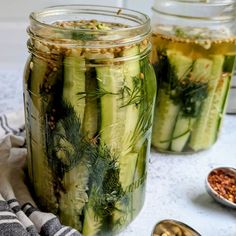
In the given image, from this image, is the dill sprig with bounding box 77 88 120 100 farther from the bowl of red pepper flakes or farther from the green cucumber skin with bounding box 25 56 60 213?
the bowl of red pepper flakes

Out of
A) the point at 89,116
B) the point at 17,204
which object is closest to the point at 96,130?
the point at 89,116

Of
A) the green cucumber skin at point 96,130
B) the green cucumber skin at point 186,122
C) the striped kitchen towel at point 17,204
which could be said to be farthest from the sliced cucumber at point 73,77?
the green cucumber skin at point 186,122

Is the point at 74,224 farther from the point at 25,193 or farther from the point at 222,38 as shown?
the point at 222,38

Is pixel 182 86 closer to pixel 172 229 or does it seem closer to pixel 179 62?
pixel 179 62

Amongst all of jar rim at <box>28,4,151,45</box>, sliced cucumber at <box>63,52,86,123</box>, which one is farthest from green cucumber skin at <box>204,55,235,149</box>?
sliced cucumber at <box>63,52,86,123</box>

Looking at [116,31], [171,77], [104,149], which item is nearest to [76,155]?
[104,149]

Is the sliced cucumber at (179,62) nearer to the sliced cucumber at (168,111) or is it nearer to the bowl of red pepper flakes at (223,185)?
the sliced cucumber at (168,111)
